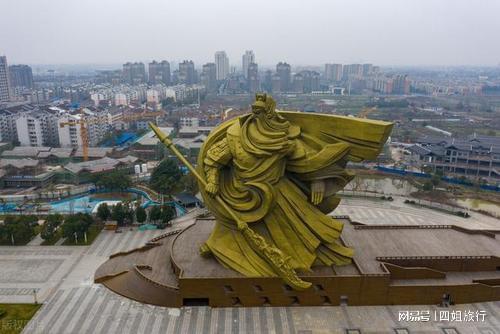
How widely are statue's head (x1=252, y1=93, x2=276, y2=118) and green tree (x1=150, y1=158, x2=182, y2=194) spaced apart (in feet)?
61.1

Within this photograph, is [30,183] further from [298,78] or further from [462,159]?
[298,78]

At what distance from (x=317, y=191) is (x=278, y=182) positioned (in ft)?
6.51

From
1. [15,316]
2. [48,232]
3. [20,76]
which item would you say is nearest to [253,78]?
[20,76]

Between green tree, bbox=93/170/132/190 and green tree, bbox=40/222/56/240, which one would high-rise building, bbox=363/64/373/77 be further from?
green tree, bbox=40/222/56/240

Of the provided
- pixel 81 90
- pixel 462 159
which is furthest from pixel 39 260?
pixel 81 90

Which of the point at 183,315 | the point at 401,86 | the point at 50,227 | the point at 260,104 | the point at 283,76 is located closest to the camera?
the point at 260,104

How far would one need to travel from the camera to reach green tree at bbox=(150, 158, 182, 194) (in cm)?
3491

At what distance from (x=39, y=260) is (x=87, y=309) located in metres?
7.52

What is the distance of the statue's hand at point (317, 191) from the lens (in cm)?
1914

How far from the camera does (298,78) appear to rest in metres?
132

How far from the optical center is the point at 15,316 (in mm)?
19031

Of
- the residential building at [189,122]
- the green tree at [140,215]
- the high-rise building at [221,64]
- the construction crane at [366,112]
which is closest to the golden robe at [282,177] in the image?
the green tree at [140,215]

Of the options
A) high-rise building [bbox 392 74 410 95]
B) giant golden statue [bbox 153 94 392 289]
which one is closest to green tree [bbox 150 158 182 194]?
giant golden statue [bbox 153 94 392 289]

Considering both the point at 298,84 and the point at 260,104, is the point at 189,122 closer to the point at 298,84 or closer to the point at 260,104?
the point at 260,104
